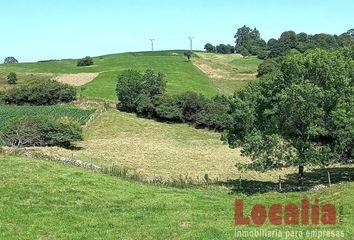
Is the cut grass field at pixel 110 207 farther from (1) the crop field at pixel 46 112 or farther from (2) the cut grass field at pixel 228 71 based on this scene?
(2) the cut grass field at pixel 228 71

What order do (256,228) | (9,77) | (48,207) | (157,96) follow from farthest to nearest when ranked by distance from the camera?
1. (9,77)
2. (157,96)
3. (48,207)
4. (256,228)

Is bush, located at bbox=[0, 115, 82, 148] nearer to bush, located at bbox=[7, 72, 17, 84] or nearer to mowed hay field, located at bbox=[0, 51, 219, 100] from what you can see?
mowed hay field, located at bbox=[0, 51, 219, 100]

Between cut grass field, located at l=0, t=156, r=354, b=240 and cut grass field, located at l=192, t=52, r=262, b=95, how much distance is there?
319 feet

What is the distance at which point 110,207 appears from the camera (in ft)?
100

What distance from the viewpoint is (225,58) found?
19550cm

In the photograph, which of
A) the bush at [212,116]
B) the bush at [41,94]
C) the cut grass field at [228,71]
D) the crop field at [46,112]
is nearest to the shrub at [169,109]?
the bush at [212,116]

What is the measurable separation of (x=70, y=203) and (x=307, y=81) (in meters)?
22.1

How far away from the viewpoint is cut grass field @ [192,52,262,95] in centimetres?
14262

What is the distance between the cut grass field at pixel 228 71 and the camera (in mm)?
142625

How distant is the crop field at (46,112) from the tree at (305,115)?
5529 cm

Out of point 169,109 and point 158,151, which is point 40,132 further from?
A: point 169,109

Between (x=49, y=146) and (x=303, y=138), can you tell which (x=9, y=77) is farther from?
(x=303, y=138)

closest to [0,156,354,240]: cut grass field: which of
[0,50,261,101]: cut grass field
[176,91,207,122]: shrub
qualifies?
[176,91,207,122]: shrub

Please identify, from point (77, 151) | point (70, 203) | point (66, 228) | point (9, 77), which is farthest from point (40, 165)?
point (9, 77)
